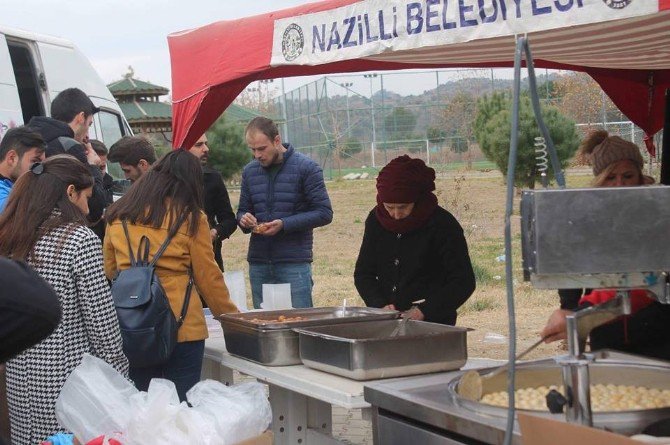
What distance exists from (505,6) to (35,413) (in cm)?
211

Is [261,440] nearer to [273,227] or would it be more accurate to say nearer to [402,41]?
[402,41]

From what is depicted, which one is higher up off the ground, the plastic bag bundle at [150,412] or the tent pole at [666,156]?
the tent pole at [666,156]

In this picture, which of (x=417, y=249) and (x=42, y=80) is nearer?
(x=417, y=249)

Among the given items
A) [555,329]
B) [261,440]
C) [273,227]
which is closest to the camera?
[261,440]

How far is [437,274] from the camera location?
4.27 meters

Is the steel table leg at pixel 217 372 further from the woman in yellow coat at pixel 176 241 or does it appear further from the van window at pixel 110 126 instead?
the van window at pixel 110 126

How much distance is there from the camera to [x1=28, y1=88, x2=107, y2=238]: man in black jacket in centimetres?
471

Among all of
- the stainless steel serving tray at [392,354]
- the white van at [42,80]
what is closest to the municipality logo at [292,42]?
the stainless steel serving tray at [392,354]

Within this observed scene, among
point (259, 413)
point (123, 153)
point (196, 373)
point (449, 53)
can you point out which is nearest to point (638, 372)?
point (259, 413)

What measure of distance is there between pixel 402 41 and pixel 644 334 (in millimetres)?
1336

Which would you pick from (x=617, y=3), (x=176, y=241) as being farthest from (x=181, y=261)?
(x=617, y=3)

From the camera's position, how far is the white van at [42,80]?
7.11 metres

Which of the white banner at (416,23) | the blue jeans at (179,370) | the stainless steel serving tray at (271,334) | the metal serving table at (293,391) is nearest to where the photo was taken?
the white banner at (416,23)

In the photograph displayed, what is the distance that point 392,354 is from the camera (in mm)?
3148
